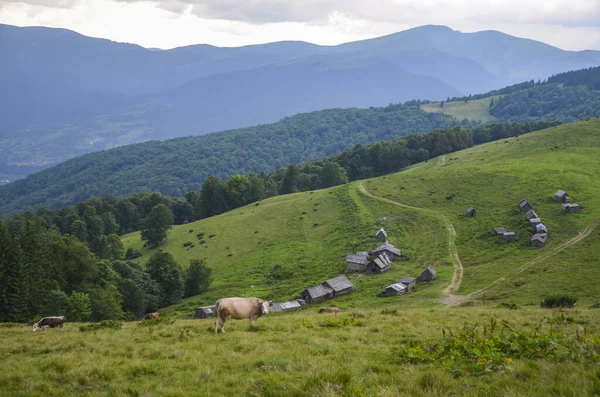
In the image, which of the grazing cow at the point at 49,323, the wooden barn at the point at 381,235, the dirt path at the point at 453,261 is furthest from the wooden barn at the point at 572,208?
the grazing cow at the point at 49,323

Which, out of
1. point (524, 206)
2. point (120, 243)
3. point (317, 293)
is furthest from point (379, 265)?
point (120, 243)

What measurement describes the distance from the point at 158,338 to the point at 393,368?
11705 millimetres

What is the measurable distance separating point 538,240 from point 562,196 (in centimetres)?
2001

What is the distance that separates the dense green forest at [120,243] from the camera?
50.7m

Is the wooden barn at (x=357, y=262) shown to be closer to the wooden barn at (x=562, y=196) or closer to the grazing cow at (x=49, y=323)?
the wooden barn at (x=562, y=196)

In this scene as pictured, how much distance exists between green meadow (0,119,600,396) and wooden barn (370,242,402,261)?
1.41 meters

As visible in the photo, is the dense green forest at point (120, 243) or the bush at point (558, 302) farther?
the dense green forest at point (120, 243)

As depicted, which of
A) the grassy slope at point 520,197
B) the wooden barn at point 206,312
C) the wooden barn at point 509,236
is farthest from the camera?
the wooden barn at point 509,236

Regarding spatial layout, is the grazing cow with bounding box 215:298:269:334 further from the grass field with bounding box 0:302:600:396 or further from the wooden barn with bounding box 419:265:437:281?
the wooden barn with bounding box 419:265:437:281

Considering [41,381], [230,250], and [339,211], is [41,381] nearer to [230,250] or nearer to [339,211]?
[230,250]

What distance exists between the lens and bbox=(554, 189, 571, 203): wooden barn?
3074 inches

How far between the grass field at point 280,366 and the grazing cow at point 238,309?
984 millimetres

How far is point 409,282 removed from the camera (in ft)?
192

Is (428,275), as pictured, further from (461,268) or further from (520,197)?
(520,197)
